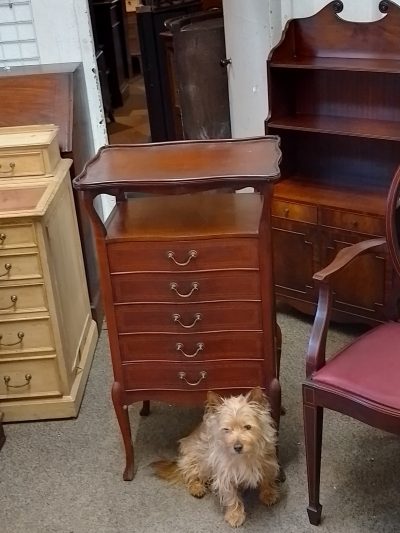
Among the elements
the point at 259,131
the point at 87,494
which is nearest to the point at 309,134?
the point at 259,131

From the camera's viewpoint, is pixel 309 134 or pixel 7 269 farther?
pixel 309 134

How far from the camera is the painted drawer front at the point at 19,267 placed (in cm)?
239

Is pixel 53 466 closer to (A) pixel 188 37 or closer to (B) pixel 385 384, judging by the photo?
(B) pixel 385 384

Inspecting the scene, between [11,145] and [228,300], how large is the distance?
1.04 metres

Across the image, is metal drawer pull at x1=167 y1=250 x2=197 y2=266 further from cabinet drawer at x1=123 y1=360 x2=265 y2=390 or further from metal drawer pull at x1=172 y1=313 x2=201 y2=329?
cabinet drawer at x1=123 y1=360 x2=265 y2=390

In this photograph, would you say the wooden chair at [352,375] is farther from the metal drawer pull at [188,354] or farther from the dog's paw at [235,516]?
the metal drawer pull at [188,354]

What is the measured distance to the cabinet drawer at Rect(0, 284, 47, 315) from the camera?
96.0 inches

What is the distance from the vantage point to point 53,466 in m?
2.38

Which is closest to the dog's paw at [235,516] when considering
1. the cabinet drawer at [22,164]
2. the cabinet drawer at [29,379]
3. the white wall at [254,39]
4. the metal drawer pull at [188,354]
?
the metal drawer pull at [188,354]

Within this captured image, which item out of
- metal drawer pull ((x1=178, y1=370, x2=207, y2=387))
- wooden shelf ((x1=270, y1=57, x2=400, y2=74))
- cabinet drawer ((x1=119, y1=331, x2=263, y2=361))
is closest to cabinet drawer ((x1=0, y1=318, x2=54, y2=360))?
cabinet drawer ((x1=119, y1=331, x2=263, y2=361))

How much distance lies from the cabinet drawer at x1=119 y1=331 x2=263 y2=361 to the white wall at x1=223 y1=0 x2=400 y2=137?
1491 mm

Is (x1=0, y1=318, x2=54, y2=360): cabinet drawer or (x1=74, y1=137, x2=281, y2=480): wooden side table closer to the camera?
(x1=74, y1=137, x2=281, y2=480): wooden side table

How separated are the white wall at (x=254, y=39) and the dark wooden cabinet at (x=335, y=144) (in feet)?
0.54

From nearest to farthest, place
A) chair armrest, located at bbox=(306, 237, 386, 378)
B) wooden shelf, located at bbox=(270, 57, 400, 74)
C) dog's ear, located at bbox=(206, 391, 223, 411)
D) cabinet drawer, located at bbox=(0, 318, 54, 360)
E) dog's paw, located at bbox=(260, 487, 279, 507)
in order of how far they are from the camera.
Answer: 1. chair armrest, located at bbox=(306, 237, 386, 378)
2. dog's ear, located at bbox=(206, 391, 223, 411)
3. dog's paw, located at bbox=(260, 487, 279, 507)
4. cabinet drawer, located at bbox=(0, 318, 54, 360)
5. wooden shelf, located at bbox=(270, 57, 400, 74)
